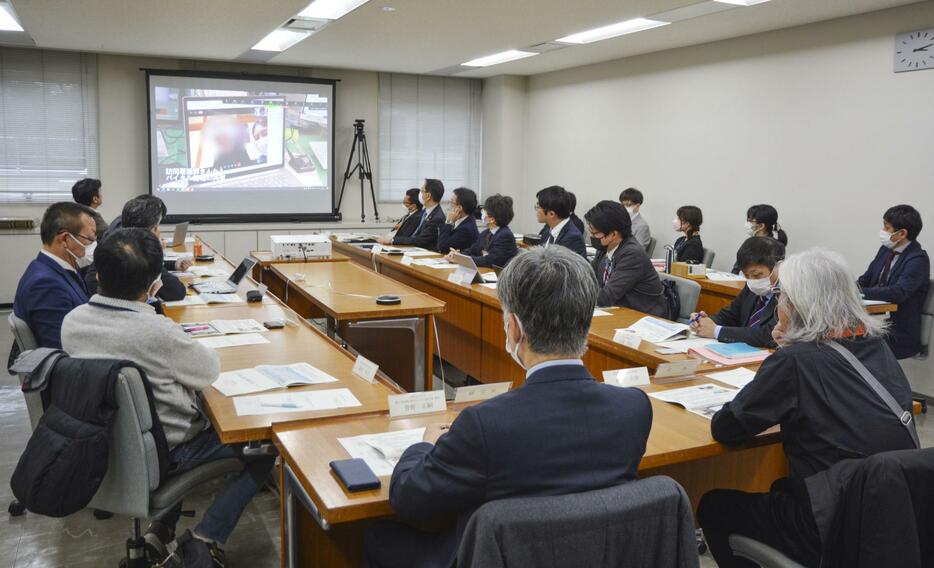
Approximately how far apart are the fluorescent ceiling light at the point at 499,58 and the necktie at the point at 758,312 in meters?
4.98

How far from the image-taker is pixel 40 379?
2115 millimetres

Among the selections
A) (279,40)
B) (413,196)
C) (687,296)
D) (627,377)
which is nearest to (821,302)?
(627,377)

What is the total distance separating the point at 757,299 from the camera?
3506 millimetres

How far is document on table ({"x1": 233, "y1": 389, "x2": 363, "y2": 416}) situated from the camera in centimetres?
237

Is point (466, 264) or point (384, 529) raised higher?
point (466, 264)

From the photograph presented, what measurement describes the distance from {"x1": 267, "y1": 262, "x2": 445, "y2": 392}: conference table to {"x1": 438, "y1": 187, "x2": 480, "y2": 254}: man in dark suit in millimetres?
1245

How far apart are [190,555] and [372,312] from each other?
6.17 feet

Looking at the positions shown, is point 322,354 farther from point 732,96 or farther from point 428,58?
point 428,58

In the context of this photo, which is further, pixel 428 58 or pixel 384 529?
pixel 428 58

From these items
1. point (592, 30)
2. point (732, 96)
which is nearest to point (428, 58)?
point (592, 30)

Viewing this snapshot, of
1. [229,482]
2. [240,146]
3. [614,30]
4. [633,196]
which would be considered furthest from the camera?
[240,146]

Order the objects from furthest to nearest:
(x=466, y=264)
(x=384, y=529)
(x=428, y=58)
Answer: (x=428, y=58) → (x=466, y=264) → (x=384, y=529)

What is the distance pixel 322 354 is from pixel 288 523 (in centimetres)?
108

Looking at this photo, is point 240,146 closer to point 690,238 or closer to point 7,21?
point 7,21
